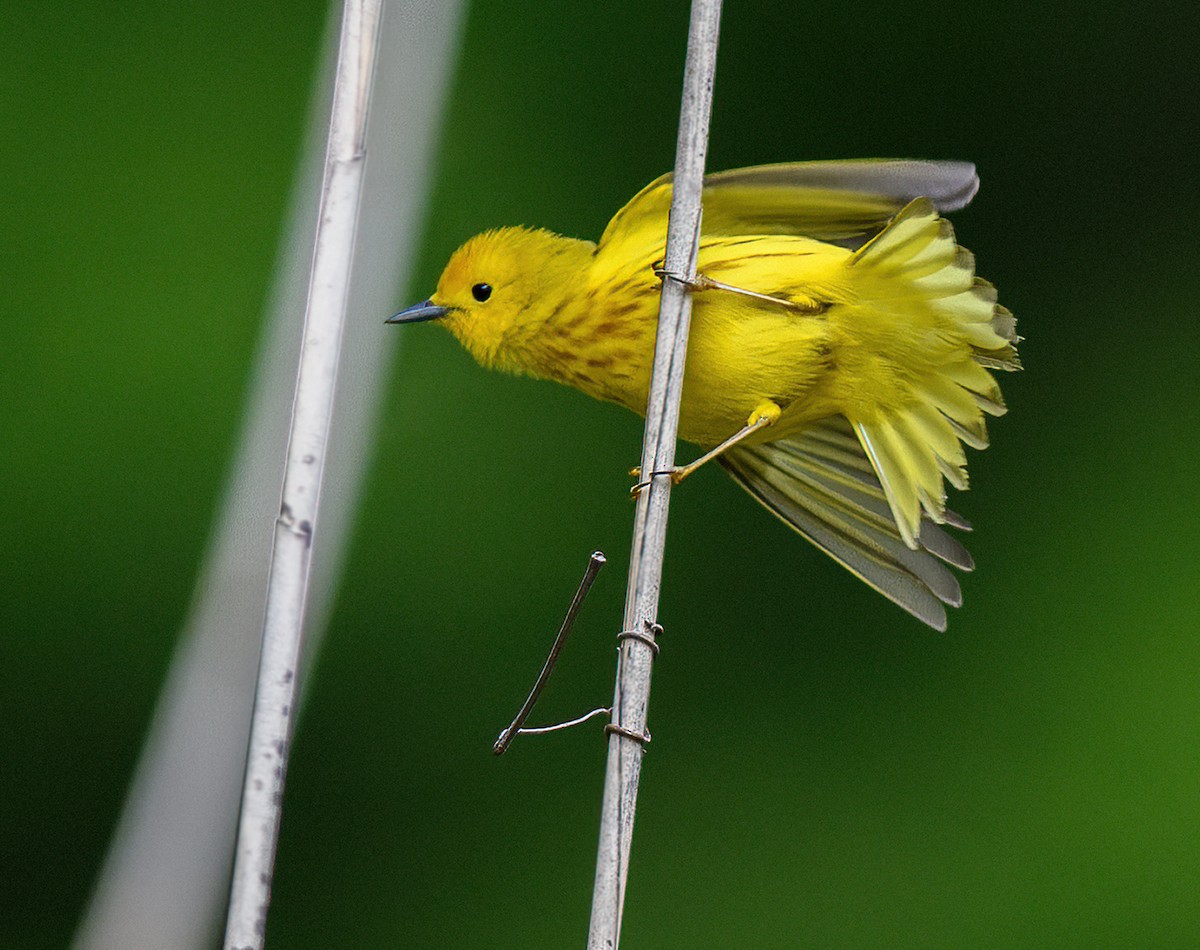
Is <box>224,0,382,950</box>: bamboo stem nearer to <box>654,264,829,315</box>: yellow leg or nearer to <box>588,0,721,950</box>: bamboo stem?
<box>588,0,721,950</box>: bamboo stem

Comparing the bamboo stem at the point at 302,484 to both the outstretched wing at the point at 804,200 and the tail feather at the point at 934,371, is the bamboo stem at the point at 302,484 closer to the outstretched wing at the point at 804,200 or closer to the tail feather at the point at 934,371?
the outstretched wing at the point at 804,200

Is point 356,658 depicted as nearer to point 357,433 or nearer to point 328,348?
point 357,433

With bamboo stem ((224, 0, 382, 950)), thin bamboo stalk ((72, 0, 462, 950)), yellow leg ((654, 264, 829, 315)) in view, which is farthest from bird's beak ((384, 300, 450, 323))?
bamboo stem ((224, 0, 382, 950))

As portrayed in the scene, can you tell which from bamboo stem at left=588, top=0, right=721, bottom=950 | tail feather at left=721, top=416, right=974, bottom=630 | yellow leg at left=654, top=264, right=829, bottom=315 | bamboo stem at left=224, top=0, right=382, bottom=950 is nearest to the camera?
bamboo stem at left=224, top=0, right=382, bottom=950

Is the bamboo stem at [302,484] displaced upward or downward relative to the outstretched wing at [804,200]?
downward

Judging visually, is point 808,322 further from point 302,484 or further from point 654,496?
point 302,484

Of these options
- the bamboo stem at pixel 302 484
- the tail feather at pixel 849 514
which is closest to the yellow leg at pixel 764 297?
the tail feather at pixel 849 514

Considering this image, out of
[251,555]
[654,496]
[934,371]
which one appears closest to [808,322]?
[934,371]
